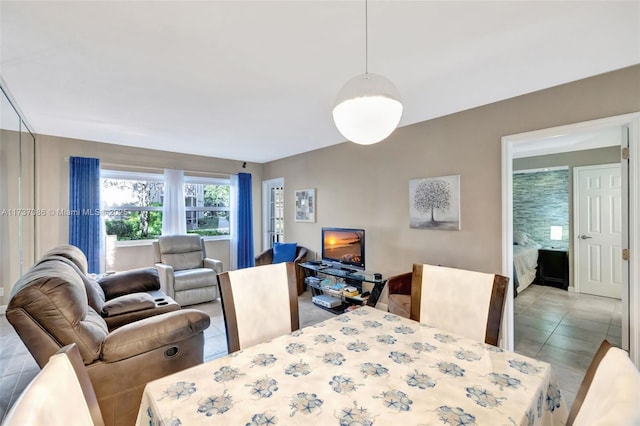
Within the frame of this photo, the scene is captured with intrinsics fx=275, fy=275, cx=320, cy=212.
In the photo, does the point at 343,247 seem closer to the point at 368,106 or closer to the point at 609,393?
the point at 368,106

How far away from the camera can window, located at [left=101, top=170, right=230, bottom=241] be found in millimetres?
4507

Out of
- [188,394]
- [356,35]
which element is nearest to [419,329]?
[188,394]

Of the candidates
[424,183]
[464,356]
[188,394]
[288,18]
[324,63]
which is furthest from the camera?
[424,183]

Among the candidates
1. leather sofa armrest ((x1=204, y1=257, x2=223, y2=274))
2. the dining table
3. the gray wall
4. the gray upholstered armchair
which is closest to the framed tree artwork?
the gray wall

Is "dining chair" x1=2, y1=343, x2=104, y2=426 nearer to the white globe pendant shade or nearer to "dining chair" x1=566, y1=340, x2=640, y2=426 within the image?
"dining chair" x1=566, y1=340, x2=640, y2=426

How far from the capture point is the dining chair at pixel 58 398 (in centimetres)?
51

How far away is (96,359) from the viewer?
154 cm

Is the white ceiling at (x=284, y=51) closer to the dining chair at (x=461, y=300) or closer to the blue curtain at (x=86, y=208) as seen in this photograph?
the blue curtain at (x=86, y=208)

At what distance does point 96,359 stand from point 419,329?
5.89ft

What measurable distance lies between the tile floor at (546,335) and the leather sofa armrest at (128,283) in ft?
2.63

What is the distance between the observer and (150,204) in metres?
4.88

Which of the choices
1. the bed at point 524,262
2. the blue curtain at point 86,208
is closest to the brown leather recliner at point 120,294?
the blue curtain at point 86,208

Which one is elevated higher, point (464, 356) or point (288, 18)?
point (288, 18)

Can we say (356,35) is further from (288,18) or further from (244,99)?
(244,99)
